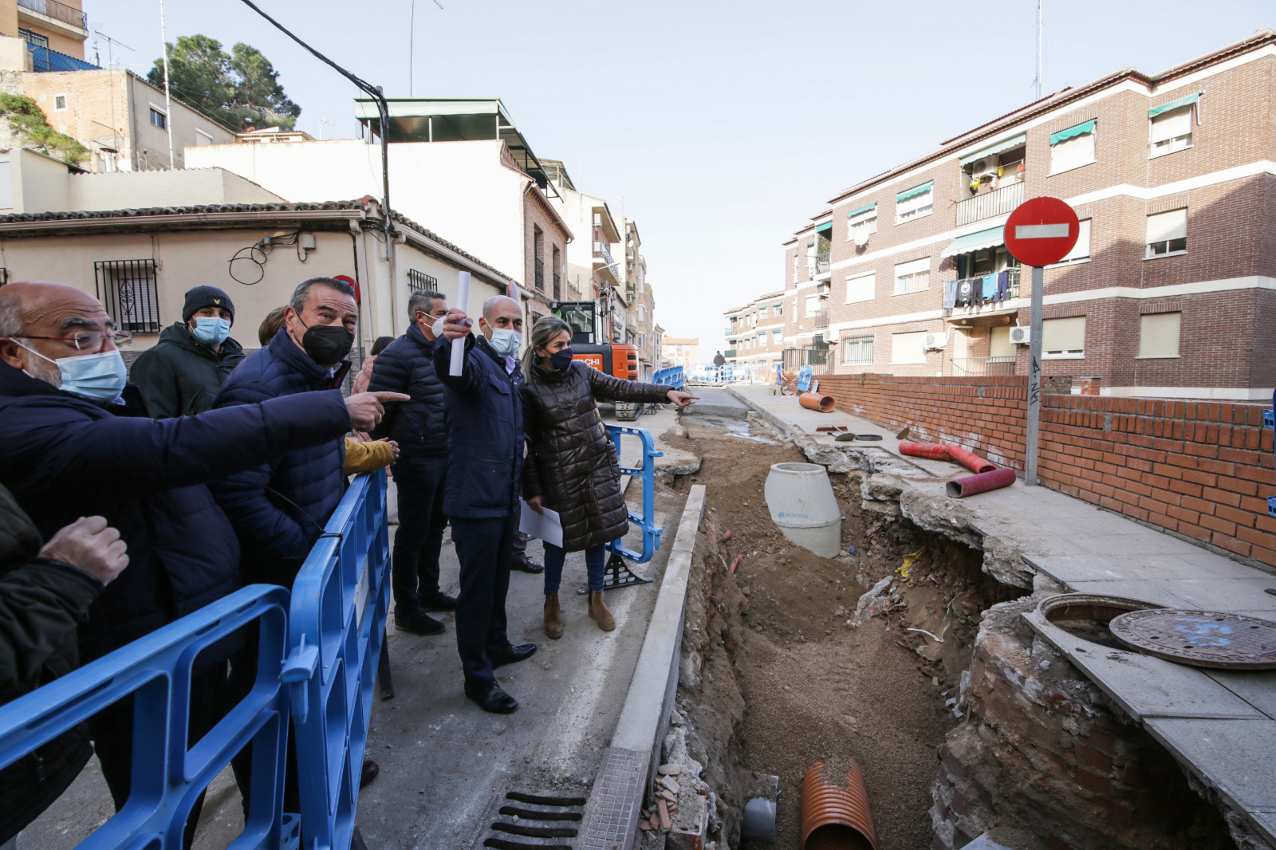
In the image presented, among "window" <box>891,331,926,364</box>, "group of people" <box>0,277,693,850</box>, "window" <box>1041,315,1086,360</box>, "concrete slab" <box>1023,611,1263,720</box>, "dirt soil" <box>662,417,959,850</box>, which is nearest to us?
"group of people" <box>0,277,693,850</box>

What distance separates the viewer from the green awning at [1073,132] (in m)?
18.7

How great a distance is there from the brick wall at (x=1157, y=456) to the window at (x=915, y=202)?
20902mm

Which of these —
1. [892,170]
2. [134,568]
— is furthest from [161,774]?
[892,170]

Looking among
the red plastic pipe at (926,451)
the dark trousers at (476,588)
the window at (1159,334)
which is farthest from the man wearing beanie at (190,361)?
the window at (1159,334)

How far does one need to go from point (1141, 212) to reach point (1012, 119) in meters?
5.11

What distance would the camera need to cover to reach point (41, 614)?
3.26 ft

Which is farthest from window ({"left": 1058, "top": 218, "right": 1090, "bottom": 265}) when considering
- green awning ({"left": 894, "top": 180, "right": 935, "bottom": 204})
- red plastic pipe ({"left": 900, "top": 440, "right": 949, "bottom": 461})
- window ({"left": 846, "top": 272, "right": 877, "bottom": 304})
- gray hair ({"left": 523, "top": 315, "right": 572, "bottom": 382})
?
gray hair ({"left": 523, "top": 315, "right": 572, "bottom": 382})

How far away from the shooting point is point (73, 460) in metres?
1.18

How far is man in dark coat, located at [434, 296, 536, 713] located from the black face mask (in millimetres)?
613

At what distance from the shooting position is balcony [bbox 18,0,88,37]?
32062 millimetres

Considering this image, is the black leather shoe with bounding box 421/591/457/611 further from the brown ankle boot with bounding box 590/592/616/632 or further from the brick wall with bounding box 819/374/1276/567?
the brick wall with bounding box 819/374/1276/567

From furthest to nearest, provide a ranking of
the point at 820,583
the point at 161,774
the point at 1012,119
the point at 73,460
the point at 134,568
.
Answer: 1. the point at 1012,119
2. the point at 820,583
3. the point at 134,568
4. the point at 73,460
5. the point at 161,774

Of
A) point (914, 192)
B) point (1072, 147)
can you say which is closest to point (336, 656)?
point (1072, 147)

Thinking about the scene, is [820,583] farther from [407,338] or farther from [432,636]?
[407,338]
